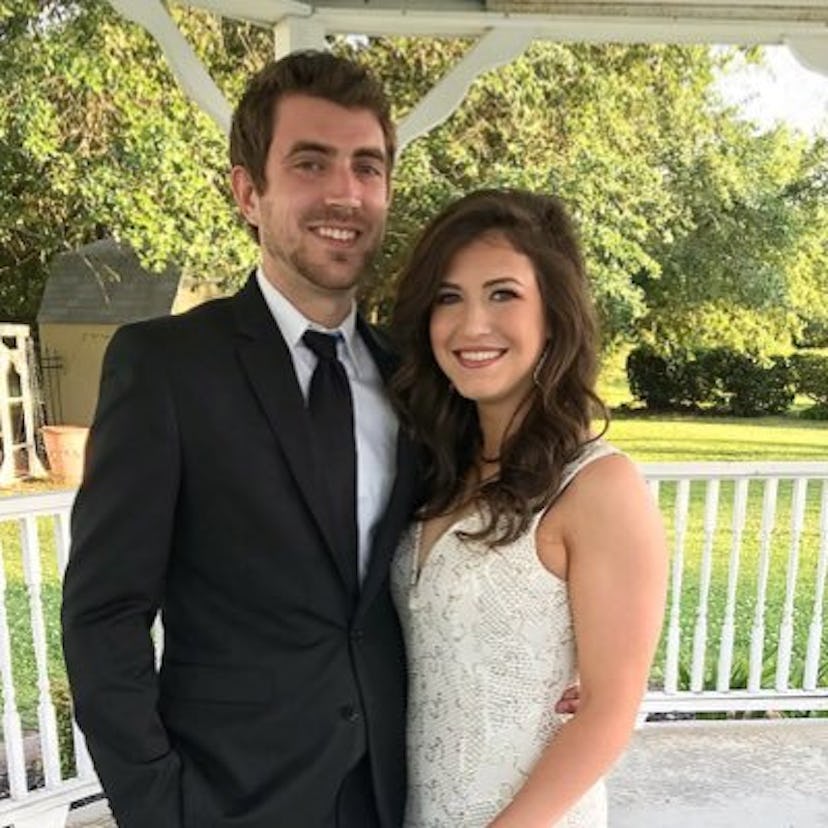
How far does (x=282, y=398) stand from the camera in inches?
Result: 52.0

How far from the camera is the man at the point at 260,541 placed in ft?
4.15

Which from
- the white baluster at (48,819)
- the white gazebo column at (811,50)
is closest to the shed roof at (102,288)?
the white baluster at (48,819)

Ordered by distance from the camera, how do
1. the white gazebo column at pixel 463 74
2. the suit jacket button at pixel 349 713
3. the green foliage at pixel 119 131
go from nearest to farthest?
the suit jacket button at pixel 349 713
the white gazebo column at pixel 463 74
the green foliage at pixel 119 131

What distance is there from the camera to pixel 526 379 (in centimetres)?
143

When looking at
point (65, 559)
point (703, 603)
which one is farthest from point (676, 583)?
point (65, 559)

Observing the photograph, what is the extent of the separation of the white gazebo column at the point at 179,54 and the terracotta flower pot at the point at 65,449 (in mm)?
7482

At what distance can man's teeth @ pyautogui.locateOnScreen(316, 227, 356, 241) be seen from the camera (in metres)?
1.41

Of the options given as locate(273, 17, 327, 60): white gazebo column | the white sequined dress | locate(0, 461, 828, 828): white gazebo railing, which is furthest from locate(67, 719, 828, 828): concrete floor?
locate(273, 17, 327, 60): white gazebo column

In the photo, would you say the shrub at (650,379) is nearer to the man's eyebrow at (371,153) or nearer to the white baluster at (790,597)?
the white baluster at (790,597)

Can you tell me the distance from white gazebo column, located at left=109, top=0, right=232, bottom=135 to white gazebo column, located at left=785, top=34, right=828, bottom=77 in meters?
1.79

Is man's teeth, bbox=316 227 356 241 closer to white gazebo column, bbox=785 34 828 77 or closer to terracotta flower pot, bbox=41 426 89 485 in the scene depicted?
white gazebo column, bbox=785 34 828 77

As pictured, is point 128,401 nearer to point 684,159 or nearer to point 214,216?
point 214,216

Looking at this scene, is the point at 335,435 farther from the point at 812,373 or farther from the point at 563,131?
the point at 812,373

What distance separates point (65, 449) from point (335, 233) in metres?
9.14
